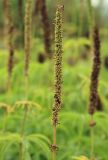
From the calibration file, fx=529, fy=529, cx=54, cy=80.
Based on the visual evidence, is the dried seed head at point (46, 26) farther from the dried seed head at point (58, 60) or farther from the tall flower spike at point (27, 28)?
the dried seed head at point (58, 60)

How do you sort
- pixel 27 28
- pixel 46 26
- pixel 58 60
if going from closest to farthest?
pixel 58 60
pixel 27 28
pixel 46 26

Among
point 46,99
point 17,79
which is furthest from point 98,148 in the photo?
point 17,79

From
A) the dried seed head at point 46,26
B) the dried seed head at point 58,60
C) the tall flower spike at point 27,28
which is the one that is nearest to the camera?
the dried seed head at point 58,60

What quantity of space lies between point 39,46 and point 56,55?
404 centimetres

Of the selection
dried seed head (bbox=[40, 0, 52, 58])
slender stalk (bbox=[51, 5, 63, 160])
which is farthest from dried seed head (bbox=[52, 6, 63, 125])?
dried seed head (bbox=[40, 0, 52, 58])

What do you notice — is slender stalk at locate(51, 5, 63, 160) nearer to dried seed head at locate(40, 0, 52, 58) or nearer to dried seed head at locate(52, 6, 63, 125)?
dried seed head at locate(52, 6, 63, 125)

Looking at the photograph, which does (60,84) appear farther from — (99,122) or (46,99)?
(46,99)

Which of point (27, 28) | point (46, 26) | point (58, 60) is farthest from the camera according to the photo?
point (46, 26)

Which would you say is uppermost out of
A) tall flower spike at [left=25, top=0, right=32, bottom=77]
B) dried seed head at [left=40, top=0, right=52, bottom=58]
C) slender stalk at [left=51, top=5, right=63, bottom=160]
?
dried seed head at [left=40, top=0, right=52, bottom=58]

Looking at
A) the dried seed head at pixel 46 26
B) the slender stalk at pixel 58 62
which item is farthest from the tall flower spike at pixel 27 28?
the slender stalk at pixel 58 62

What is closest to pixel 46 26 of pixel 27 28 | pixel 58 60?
pixel 27 28

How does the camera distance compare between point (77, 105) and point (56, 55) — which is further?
point (77, 105)

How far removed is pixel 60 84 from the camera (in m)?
1.63

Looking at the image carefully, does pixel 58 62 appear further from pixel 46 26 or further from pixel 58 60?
pixel 46 26
